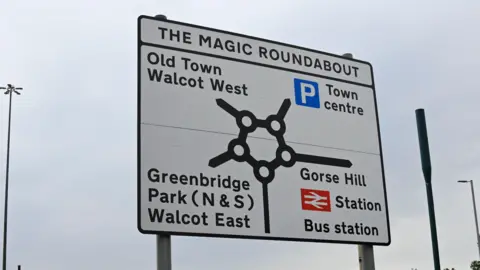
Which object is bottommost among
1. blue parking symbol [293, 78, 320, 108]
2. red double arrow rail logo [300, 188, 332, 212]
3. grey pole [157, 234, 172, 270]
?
grey pole [157, 234, 172, 270]

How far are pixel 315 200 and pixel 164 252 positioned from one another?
5.04 feet

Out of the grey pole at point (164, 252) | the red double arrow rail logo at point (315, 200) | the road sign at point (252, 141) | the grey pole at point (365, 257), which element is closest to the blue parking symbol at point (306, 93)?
the road sign at point (252, 141)

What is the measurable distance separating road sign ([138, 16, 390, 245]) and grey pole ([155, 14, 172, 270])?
8cm

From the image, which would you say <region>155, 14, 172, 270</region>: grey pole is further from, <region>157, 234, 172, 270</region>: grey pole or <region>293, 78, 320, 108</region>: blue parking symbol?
<region>293, 78, 320, 108</region>: blue parking symbol

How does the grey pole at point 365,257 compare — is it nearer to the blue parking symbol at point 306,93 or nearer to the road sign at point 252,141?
the road sign at point 252,141

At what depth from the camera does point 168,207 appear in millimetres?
5859

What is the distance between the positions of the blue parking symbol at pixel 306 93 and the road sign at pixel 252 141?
0.01 m

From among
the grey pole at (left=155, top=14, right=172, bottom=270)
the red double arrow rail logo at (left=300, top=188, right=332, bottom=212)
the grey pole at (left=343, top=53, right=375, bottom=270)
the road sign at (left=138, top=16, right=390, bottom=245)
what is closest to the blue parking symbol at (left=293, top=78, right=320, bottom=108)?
the road sign at (left=138, top=16, right=390, bottom=245)

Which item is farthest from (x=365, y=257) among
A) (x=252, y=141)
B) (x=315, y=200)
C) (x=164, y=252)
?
(x=164, y=252)

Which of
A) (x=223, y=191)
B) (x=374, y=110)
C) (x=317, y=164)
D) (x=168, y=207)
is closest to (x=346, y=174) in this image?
(x=317, y=164)

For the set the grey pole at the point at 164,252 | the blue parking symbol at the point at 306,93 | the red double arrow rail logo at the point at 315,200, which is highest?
the blue parking symbol at the point at 306,93

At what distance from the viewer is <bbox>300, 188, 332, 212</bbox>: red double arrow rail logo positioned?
6617 millimetres

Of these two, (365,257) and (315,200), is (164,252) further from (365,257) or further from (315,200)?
(365,257)

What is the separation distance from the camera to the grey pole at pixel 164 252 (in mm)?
5746
